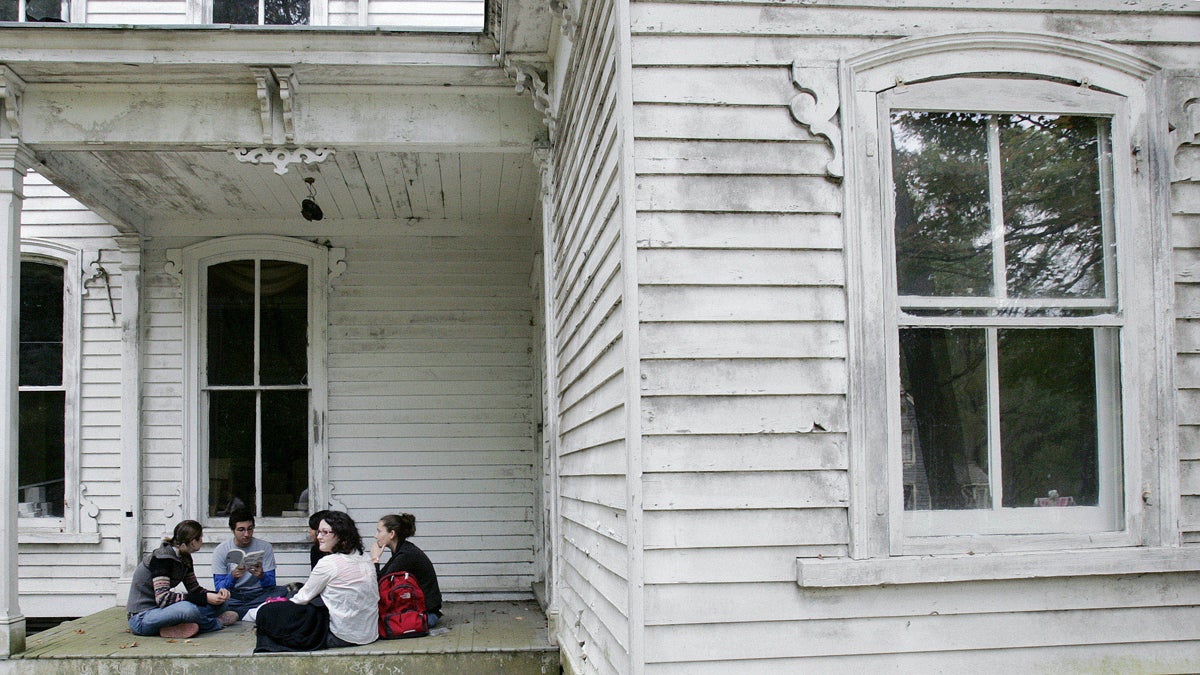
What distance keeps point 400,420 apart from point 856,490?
5.72 metres

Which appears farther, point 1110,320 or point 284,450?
point 284,450

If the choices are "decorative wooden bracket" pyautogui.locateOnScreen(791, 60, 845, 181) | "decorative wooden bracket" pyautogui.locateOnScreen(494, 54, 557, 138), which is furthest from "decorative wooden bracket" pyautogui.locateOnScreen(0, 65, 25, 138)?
"decorative wooden bracket" pyautogui.locateOnScreen(791, 60, 845, 181)

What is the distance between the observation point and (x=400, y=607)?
6805 millimetres

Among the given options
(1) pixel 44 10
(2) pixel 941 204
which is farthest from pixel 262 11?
(2) pixel 941 204

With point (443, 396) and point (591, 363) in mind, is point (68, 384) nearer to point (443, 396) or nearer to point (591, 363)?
point (443, 396)

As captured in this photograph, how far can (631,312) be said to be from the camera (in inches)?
141

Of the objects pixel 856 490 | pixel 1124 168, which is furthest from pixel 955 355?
pixel 1124 168

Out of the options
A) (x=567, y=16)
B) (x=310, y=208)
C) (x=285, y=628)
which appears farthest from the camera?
(x=310, y=208)

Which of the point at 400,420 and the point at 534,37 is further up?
the point at 534,37

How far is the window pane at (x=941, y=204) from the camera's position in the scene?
3.91 meters

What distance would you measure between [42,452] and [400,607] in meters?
3.86

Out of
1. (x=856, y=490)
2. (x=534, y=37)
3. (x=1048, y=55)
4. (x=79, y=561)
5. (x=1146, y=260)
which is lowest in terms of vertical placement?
(x=79, y=561)

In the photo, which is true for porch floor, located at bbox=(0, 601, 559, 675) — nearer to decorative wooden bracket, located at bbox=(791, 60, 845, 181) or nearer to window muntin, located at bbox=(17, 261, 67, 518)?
window muntin, located at bbox=(17, 261, 67, 518)

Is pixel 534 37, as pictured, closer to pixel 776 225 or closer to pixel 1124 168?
pixel 776 225
